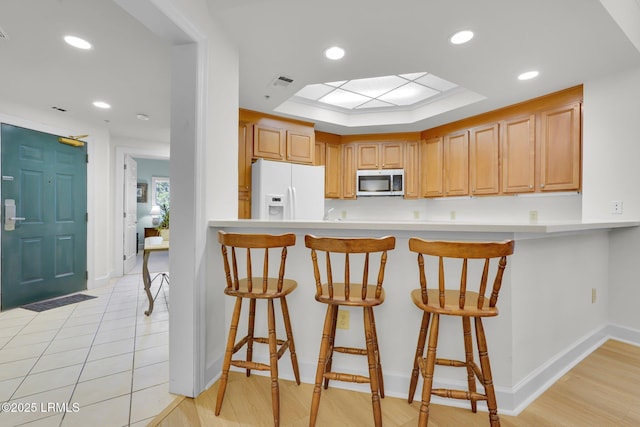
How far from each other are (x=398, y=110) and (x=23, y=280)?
4.83 meters

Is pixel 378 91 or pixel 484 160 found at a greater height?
pixel 378 91

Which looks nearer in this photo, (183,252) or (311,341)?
(183,252)

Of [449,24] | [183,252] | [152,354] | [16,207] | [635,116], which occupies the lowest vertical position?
[152,354]

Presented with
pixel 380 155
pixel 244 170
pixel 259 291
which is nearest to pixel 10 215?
pixel 244 170

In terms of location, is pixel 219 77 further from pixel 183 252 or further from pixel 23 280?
pixel 23 280

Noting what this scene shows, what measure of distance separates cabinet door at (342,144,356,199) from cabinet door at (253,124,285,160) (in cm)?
113

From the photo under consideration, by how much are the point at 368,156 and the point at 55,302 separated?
170 inches

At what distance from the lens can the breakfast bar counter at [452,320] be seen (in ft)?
5.08

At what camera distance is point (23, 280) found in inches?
127

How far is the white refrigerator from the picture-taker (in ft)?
10.4

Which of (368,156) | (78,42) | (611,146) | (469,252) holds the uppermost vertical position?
(78,42)

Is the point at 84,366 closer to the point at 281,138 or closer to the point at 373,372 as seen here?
the point at 373,372

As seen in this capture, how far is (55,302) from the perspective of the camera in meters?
3.37

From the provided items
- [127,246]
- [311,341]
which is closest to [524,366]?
[311,341]
